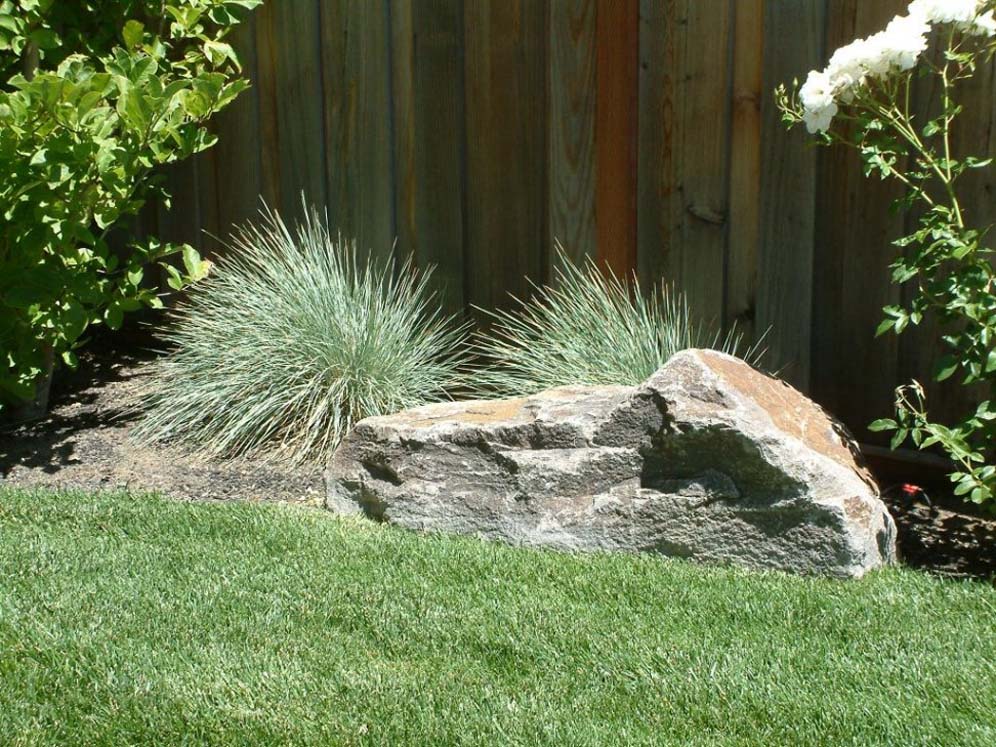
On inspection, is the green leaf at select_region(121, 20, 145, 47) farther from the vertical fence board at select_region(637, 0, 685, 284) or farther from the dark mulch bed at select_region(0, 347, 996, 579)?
the vertical fence board at select_region(637, 0, 685, 284)

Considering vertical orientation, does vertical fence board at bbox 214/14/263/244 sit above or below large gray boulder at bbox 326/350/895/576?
above

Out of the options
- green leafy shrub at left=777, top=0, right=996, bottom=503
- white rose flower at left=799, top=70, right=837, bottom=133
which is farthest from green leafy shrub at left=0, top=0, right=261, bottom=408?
green leafy shrub at left=777, top=0, right=996, bottom=503

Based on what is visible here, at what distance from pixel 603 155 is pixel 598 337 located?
756 mm

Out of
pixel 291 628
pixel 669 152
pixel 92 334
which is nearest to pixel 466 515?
pixel 291 628

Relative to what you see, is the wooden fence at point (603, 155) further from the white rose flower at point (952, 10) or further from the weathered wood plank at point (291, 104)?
the white rose flower at point (952, 10)

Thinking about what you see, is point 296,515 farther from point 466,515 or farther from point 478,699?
point 478,699

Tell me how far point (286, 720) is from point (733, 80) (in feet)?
9.24

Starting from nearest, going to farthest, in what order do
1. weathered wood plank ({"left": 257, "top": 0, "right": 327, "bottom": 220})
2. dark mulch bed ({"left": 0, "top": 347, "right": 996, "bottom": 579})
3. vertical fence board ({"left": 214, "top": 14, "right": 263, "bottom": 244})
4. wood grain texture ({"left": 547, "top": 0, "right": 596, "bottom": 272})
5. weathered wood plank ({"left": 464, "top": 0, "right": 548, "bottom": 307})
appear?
dark mulch bed ({"left": 0, "top": 347, "right": 996, "bottom": 579})
wood grain texture ({"left": 547, "top": 0, "right": 596, "bottom": 272})
weathered wood plank ({"left": 464, "top": 0, "right": 548, "bottom": 307})
weathered wood plank ({"left": 257, "top": 0, "right": 327, "bottom": 220})
vertical fence board ({"left": 214, "top": 14, "right": 263, "bottom": 244})

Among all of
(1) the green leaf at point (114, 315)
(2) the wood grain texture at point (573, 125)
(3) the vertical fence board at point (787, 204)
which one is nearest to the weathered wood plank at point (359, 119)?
(2) the wood grain texture at point (573, 125)

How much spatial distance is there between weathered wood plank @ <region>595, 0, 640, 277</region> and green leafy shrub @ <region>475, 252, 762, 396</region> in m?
0.13

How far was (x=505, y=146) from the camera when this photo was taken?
5.02 m

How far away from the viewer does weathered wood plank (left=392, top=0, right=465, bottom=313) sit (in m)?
5.13

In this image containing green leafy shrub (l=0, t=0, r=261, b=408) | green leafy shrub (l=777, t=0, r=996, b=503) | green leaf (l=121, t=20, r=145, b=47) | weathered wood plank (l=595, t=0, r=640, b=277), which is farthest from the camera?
weathered wood plank (l=595, t=0, r=640, b=277)

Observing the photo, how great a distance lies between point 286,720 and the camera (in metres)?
2.53
